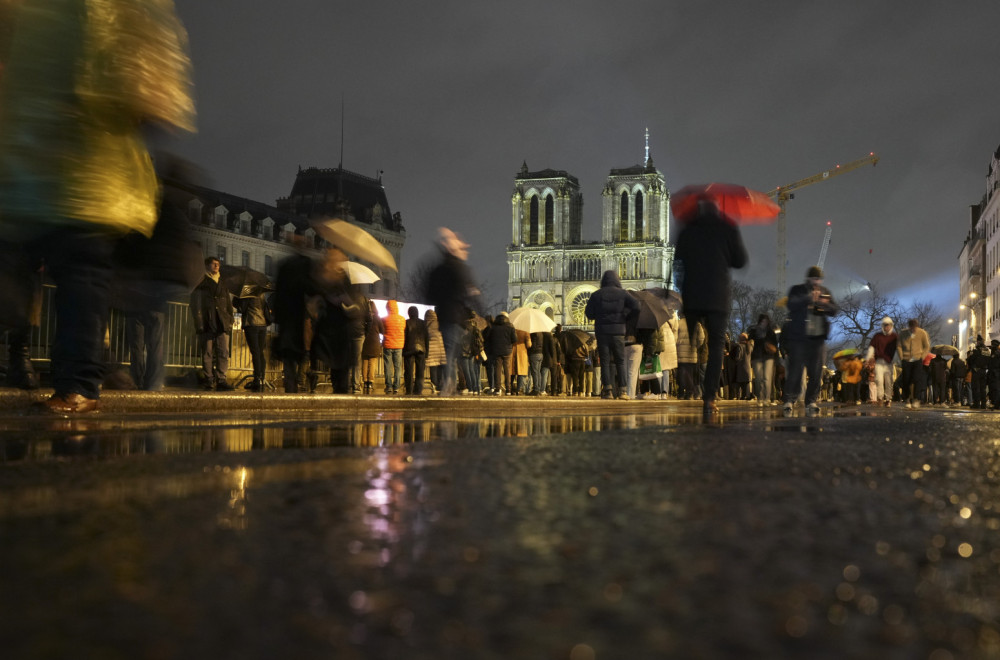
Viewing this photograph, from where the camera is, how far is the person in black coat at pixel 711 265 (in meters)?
8.19

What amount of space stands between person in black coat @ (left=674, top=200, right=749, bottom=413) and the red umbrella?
10cm

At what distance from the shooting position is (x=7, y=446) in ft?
9.09

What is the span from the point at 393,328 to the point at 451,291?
5.18 m

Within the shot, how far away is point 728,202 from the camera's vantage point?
29.4 feet

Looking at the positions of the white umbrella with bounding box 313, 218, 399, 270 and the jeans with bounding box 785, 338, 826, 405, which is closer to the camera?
the jeans with bounding box 785, 338, 826, 405

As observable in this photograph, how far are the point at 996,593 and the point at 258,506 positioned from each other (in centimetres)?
97

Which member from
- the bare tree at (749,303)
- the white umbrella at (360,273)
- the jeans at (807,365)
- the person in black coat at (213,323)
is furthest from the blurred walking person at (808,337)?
the bare tree at (749,303)

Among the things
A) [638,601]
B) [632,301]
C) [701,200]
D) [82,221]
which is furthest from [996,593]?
[632,301]

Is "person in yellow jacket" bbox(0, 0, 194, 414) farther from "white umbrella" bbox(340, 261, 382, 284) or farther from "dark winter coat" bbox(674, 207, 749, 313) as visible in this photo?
"white umbrella" bbox(340, 261, 382, 284)

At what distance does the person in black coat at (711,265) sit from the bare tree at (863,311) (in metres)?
65.0

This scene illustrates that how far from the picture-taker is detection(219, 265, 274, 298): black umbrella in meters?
12.3

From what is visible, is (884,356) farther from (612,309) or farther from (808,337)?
(808,337)

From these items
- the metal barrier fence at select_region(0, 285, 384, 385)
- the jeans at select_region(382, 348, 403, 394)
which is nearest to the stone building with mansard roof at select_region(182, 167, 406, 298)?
the jeans at select_region(382, 348, 403, 394)

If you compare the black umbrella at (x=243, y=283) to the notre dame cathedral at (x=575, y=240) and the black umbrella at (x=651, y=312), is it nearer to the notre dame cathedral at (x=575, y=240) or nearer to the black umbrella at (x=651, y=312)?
the black umbrella at (x=651, y=312)
